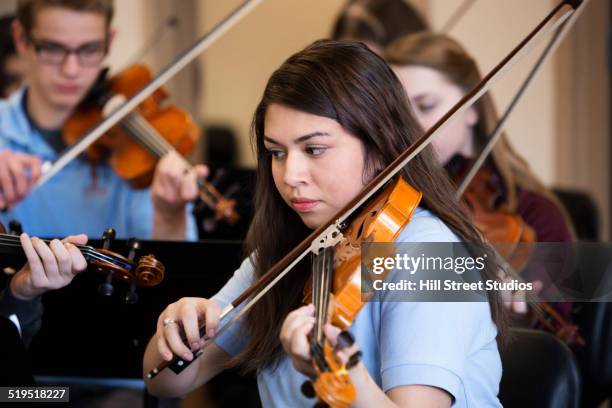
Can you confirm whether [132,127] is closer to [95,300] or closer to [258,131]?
[95,300]

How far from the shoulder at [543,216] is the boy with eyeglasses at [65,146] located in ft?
2.25

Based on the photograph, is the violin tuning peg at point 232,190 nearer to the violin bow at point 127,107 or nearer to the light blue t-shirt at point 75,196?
the light blue t-shirt at point 75,196

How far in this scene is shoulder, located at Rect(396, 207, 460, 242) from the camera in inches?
38.9

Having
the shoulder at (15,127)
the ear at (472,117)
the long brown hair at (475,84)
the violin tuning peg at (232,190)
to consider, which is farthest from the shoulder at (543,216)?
the shoulder at (15,127)

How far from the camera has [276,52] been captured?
405 centimetres

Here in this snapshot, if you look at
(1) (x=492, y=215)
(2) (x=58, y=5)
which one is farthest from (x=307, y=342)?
(2) (x=58, y=5)

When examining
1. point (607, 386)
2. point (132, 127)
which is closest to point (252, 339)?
point (607, 386)

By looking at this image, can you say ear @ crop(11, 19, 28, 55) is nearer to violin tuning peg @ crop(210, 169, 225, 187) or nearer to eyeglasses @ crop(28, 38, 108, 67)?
eyeglasses @ crop(28, 38, 108, 67)

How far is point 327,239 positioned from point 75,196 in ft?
4.06

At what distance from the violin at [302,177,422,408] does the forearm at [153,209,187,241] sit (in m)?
0.85

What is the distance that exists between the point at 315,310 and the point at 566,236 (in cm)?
99

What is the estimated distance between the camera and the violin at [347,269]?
79 centimetres

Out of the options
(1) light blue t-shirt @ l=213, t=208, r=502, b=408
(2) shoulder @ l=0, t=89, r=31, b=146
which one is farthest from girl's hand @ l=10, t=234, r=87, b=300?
(2) shoulder @ l=0, t=89, r=31, b=146

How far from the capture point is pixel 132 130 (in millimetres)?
1978
